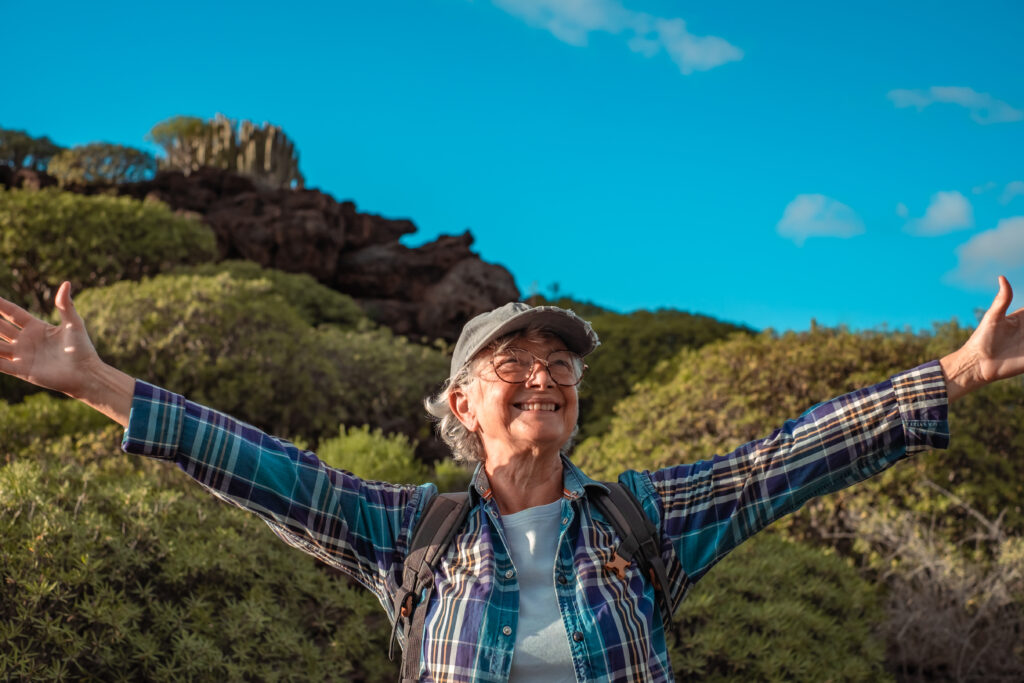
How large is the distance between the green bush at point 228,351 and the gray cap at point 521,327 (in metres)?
7.19

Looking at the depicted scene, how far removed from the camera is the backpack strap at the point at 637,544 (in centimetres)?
225

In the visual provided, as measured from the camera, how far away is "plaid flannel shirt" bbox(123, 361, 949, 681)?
2123 mm

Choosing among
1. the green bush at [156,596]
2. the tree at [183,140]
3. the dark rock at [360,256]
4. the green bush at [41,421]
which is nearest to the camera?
the green bush at [156,596]

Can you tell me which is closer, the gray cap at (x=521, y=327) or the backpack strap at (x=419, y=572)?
the backpack strap at (x=419, y=572)

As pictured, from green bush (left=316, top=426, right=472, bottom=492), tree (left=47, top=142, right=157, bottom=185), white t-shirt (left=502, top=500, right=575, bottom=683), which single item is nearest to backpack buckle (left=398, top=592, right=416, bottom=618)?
white t-shirt (left=502, top=500, right=575, bottom=683)

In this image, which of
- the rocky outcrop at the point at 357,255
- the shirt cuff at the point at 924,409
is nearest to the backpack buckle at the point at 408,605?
the shirt cuff at the point at 924,409

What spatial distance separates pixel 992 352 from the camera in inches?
93.0

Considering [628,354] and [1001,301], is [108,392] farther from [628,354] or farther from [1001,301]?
[628,354]

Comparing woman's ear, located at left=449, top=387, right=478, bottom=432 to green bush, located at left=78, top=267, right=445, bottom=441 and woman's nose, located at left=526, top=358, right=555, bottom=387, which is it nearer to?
woman's nose, located at left=526, top=358, right=555, bottom=387

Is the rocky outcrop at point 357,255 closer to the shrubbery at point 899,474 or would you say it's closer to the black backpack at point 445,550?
the shrubbery at point 899,474

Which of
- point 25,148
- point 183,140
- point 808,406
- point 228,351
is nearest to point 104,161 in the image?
point 25,148

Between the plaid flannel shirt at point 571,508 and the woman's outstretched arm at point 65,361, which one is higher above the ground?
the woman's outstretched arm at point 65,361

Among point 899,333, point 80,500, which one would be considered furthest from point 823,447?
point 899,333

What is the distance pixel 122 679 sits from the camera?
3.32 metres
